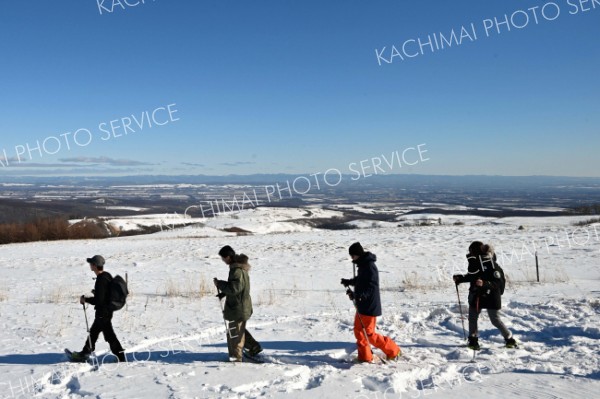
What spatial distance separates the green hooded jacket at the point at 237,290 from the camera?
663 centimetres

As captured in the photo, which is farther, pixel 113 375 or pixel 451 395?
pixel 113 375

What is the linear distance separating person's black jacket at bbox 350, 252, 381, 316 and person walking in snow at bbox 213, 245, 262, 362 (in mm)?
1564

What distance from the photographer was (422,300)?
11.7 meters

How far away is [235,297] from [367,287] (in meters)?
1.87

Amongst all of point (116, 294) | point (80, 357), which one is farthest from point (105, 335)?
point (116, 294)

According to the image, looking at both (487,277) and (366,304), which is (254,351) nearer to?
(366,304)

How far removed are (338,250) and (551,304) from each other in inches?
517

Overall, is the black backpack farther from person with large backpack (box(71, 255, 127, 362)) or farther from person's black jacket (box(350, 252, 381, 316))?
person's black jacket (box(350, 252, 381, 316))

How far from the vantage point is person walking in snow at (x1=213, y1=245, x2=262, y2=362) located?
6.63 metres

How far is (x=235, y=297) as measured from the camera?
6.74 m

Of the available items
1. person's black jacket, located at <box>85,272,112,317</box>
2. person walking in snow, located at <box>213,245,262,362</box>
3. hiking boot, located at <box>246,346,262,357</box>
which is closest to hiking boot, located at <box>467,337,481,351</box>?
hiking boot, located at <box>246,346,262,357</box>

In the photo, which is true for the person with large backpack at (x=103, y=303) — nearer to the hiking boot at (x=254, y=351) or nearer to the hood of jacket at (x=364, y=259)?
the hiking boot at (x=254, y=351)

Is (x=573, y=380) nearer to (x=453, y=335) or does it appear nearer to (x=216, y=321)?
(x=453, y=335)

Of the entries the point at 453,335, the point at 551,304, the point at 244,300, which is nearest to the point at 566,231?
the point at 551,304
